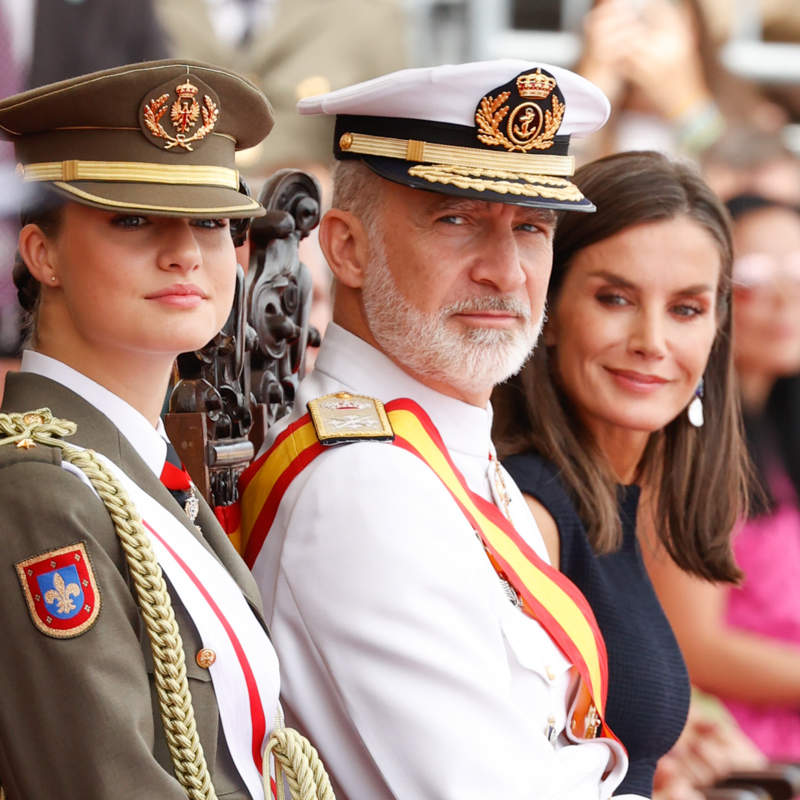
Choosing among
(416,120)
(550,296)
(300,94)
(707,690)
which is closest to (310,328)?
(550,296)

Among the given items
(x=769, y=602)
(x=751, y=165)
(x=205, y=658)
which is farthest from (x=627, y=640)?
(x=751, y=165)

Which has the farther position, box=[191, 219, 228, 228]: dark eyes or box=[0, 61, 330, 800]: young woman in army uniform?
box=[191, 219, 228, 228]: dark eyes

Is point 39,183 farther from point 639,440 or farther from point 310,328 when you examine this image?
point 639,440

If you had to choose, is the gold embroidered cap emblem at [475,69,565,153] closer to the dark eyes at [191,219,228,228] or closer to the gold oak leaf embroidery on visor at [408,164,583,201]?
the gold oak leaf embroidery on visor at [408,164,583,201]

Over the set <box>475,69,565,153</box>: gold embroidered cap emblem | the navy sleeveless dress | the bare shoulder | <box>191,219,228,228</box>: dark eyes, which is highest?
<box>475,69,565,153</box>: gold embroidered cap emblem

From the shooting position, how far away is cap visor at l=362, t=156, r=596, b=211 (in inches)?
75.4

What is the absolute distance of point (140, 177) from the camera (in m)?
1.48

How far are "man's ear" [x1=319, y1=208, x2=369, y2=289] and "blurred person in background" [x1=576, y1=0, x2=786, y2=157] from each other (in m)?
4.30

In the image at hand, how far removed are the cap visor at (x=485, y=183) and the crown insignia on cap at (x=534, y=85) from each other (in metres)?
0.11

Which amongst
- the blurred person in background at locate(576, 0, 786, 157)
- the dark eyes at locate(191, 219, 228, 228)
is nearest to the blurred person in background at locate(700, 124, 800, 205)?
the blurred person in background at locate(576, 0, 786, 157)

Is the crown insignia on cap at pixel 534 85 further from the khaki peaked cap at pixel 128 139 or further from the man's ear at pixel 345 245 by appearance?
the khaki peaked cap at pixel 128 139

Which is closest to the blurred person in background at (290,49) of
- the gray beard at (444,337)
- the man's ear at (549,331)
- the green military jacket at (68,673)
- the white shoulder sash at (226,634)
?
the man's ear at (549,331)

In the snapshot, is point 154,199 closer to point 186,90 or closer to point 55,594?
point 186,90

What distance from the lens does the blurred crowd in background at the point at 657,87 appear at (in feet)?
11.3
